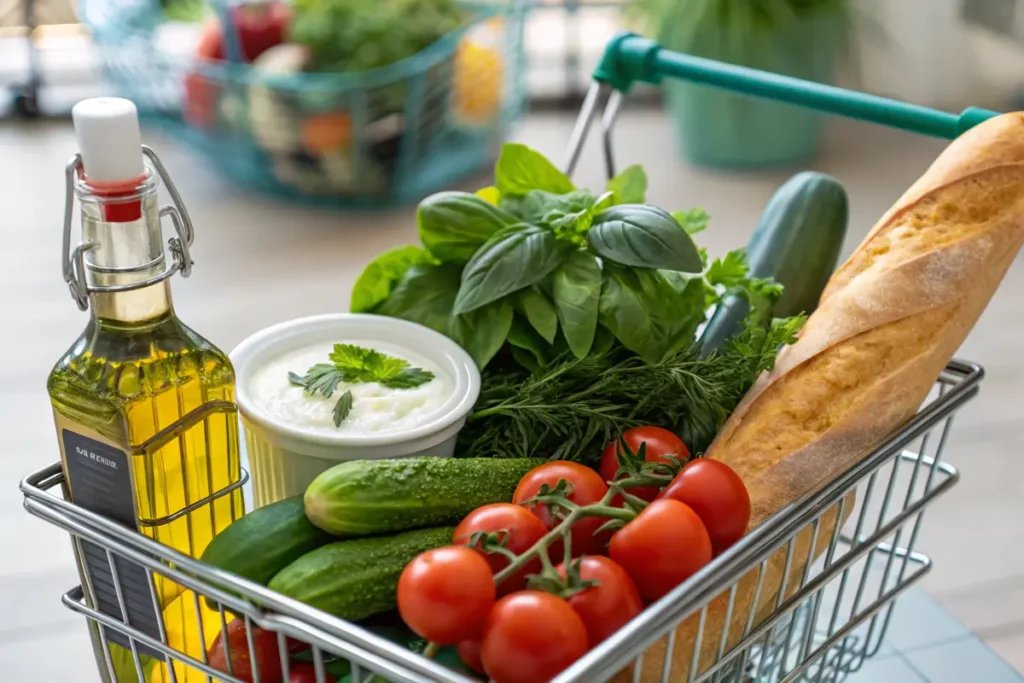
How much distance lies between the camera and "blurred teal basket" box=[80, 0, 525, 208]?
2.22 meters

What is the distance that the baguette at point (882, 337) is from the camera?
74 centimetres

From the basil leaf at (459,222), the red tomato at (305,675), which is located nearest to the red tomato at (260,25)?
the basil leaf at (459,222)

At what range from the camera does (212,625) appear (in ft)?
2.36

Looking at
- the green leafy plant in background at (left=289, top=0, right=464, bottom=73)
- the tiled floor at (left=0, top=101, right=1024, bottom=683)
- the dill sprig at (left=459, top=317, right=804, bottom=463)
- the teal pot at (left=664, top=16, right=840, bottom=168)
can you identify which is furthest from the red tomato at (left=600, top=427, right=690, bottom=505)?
the teal pot at (left=664, top=16, right=840, bottom=168)

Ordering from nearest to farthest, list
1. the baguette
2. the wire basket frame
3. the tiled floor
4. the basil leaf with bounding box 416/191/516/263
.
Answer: the wire basket frame < the baguette < the basil leaf with bounding box 416/191/516/263 < the tiled floor

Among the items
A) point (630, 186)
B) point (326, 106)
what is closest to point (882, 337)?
point (630, 186)

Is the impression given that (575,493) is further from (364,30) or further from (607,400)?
(364,30)

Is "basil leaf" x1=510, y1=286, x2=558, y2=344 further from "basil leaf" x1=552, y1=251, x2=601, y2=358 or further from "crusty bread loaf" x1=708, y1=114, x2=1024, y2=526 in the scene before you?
"crusty bread loaf" x1=708, y1=114, x2=1024, y2=526

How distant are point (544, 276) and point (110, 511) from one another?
328mm

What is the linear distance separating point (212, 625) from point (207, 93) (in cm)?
171

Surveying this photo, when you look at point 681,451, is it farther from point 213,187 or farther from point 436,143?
point 213,187

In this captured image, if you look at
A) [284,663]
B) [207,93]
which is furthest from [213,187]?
[284,663]

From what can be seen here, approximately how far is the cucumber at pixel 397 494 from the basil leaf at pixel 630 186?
32 cm

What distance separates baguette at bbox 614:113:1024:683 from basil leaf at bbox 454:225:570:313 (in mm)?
171
